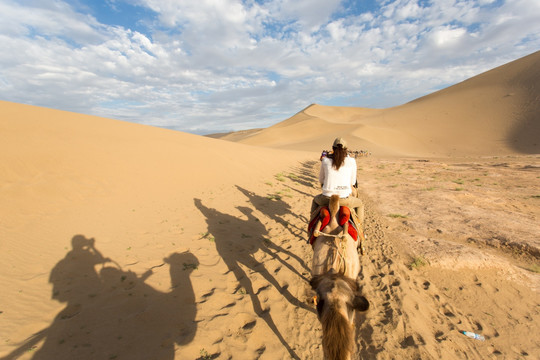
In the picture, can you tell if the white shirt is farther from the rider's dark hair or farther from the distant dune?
the distant dune

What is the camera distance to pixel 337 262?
275 cm

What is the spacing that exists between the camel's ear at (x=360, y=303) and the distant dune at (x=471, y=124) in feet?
126

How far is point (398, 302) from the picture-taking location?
393 cm

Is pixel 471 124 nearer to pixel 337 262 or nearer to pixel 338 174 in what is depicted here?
pixel 338 174

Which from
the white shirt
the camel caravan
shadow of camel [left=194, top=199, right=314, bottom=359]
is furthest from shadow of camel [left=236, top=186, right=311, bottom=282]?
the white shirt

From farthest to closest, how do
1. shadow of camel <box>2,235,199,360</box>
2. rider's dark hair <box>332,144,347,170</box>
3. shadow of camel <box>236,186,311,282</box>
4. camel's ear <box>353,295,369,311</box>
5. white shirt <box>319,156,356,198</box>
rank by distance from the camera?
shadow of camel <box>236,186,311,282</box> → white shirt <box>319,156,356,198</box> → rider's dark hair <box>332,144,347,170</box> → shadow of camel <box>2,235,199,360</box> → camel's ear <box>353,295,369,311</box>

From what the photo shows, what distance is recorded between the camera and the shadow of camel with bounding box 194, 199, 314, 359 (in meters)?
4.01

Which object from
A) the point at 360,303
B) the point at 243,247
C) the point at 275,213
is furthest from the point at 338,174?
the point at 275,213

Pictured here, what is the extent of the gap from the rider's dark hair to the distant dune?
36.2 meters

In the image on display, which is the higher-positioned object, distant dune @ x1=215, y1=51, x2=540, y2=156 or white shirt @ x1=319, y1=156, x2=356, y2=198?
distant dune @ x1=215, y1=51, x2=540, y2=156

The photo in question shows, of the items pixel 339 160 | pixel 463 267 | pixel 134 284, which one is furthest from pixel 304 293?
pixel 463 267

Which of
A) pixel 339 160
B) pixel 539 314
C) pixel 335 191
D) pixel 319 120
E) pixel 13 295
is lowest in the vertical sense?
pixel 539 314

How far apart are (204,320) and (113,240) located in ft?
11.9

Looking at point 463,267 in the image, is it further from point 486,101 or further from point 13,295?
point 486,101
